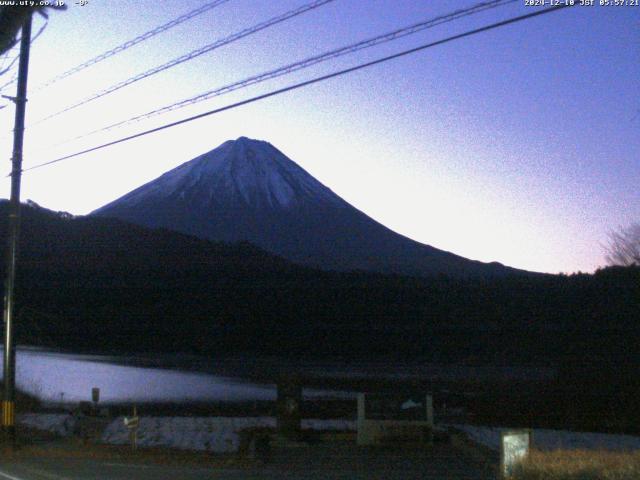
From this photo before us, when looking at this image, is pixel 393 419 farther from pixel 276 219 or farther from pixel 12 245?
pixel 276 219

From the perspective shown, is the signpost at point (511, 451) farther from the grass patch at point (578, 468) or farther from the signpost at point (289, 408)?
the signpost at point (289, 408)

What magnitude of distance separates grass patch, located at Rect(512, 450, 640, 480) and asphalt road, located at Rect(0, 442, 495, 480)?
8.46 ft

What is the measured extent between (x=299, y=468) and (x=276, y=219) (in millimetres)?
116681

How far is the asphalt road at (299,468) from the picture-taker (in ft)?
Result: 45.0

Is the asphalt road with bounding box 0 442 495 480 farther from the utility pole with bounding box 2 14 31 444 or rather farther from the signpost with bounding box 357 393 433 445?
the utility pole with bounding box 2 14 31 444

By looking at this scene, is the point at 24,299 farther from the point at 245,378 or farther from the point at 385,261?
the point at 385,261

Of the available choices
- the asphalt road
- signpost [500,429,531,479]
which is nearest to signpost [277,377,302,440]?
the asphalt road

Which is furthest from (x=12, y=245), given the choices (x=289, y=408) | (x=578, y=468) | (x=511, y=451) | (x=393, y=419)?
(x=578, y=468)

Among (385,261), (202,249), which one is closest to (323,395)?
(202,249)

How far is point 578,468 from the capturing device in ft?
34.1

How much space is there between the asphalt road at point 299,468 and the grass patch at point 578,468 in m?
2.58

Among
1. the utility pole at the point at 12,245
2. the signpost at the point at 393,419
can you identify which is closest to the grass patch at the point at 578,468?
the signpost at the point at 393,419

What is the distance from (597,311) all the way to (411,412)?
25.7 metres

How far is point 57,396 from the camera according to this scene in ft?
125
